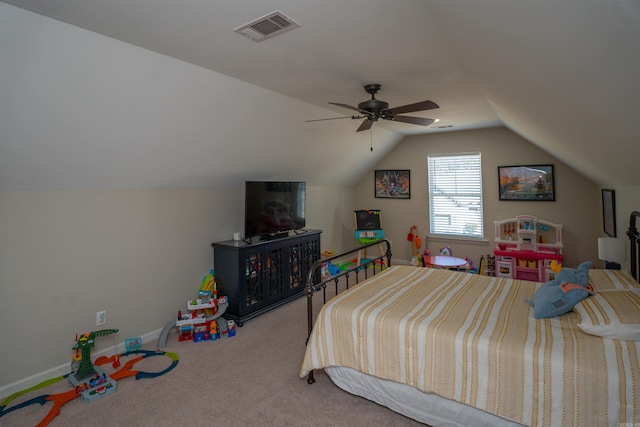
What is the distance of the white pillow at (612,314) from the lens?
5.80ft

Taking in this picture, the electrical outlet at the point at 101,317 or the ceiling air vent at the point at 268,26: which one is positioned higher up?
the ceiling air vent at the point at 268,26

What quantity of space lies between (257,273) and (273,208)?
36.7 inches

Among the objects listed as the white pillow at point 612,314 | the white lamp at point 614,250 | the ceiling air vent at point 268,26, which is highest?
the ceiling air vent at point 268,26

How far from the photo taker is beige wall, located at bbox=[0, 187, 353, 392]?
8.81 feet

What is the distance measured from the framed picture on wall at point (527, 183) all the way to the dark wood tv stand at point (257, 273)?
3.61m

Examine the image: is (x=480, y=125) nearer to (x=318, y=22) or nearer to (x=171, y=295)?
(x=318, y=22)

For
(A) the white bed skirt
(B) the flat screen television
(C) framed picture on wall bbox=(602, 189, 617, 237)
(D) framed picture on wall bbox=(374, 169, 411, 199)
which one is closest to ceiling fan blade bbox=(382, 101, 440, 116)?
(B) the flat screen television

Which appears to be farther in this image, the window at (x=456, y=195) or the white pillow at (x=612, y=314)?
the window at (x=456, y=195)

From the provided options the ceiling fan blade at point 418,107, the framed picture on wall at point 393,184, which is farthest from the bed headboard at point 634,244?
the framed picture on wall at point 393,184

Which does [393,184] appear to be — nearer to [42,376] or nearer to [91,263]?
[91,263]

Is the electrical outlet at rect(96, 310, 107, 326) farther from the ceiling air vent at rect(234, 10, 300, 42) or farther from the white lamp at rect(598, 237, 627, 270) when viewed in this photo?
the white lamp at rect(598, 237, 627, 270)

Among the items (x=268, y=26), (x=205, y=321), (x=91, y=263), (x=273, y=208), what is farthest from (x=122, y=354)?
(x=268, y=26)

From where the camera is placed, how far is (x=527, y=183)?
5.44 m

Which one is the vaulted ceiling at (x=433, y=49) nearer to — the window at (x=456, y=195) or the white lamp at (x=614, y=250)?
the white lamp at (x=614, y=250)
